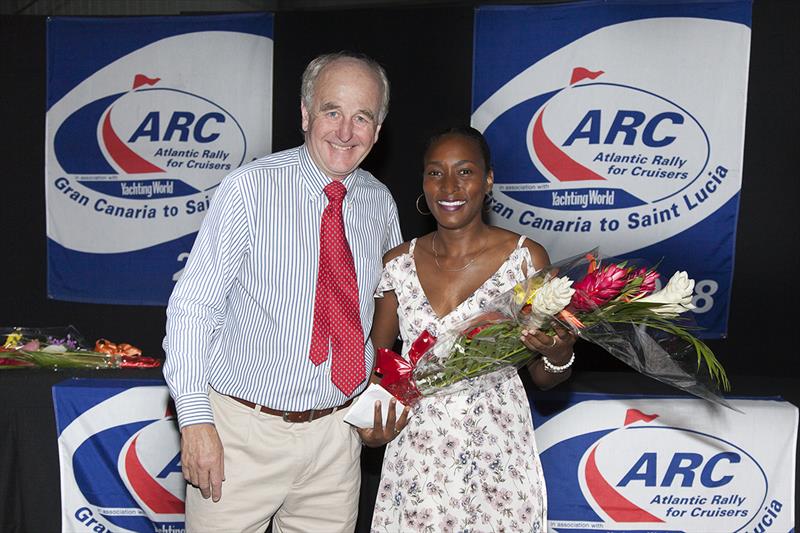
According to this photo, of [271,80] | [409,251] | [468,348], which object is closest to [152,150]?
[271,80]

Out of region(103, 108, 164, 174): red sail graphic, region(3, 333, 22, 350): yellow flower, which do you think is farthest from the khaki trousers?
region(103, 108, 164, 174): red sail graphic

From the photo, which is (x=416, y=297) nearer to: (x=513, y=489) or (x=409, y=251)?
(x=409, y=251)

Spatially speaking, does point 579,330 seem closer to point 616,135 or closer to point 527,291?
point 527,291

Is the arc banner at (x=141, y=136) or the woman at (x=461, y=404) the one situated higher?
the arc banner at (x=141, y=136)

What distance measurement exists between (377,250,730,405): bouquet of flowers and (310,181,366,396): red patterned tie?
92mm

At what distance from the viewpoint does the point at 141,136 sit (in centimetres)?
483

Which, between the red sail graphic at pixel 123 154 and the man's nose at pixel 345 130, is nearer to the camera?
the man's nose at pixel 345 130

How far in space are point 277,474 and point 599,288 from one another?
3.03ft

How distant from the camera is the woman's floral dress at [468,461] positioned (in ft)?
6.54

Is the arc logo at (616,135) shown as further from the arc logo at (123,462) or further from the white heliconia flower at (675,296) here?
the white heliconia flower at (675,296)

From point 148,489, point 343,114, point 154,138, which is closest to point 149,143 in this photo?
point 154,138

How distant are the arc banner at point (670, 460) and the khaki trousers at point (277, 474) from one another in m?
1.13

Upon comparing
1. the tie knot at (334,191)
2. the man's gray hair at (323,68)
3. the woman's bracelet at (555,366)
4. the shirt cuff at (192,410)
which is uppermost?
the man's gray hair at (323,68)

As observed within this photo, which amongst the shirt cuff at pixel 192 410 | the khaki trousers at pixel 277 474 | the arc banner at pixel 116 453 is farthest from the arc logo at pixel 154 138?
the shirt cuff at pixel 192 410
